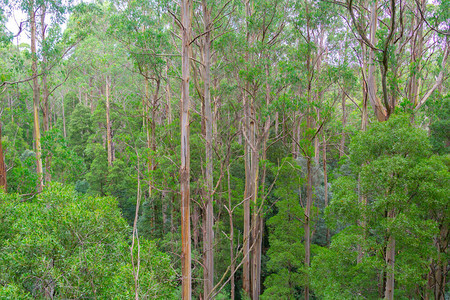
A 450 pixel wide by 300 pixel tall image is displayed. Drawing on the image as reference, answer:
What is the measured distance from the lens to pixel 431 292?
29.5 feet

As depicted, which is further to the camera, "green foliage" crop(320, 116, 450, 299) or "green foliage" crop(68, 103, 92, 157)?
"green foliage" crop(68, 103, 92, 157)

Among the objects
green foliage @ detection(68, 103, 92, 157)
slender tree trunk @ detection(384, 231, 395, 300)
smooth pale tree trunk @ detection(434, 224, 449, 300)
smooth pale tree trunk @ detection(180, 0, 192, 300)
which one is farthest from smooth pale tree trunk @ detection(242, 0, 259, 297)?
green foliage @ detection(68, 103, 92, 157)

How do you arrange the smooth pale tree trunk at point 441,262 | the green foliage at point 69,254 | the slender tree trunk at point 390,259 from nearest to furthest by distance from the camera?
1. the green foliage at point 69,254
2. the slender tree trunk at point 390,259
3. the smooth pale tree trunk at point 441,262

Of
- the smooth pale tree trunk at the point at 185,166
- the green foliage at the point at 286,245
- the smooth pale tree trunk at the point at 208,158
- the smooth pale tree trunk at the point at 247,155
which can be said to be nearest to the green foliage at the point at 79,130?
the smooth pale tree trunk at the point at 247,155

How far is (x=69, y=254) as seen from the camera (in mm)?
6223

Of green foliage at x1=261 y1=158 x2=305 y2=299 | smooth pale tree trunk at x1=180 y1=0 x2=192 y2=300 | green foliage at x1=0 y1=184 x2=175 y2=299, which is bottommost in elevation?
green foliage at x1=261 y1=158 x2=305 y2=299

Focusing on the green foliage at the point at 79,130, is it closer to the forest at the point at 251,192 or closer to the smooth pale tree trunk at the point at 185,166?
the forest at the point at 251,192

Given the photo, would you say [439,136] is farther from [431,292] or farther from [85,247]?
[85,247]

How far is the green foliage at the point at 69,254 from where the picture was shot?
5.61m

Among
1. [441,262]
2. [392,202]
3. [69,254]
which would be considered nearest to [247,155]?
[392,202]

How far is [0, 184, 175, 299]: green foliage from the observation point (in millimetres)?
5605

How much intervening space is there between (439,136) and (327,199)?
301 inches

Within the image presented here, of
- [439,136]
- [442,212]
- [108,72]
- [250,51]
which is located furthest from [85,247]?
[108,72]

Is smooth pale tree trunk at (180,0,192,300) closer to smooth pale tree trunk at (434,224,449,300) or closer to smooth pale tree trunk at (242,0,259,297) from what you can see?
smooth pale tree trunk at (242,0,259,297)
